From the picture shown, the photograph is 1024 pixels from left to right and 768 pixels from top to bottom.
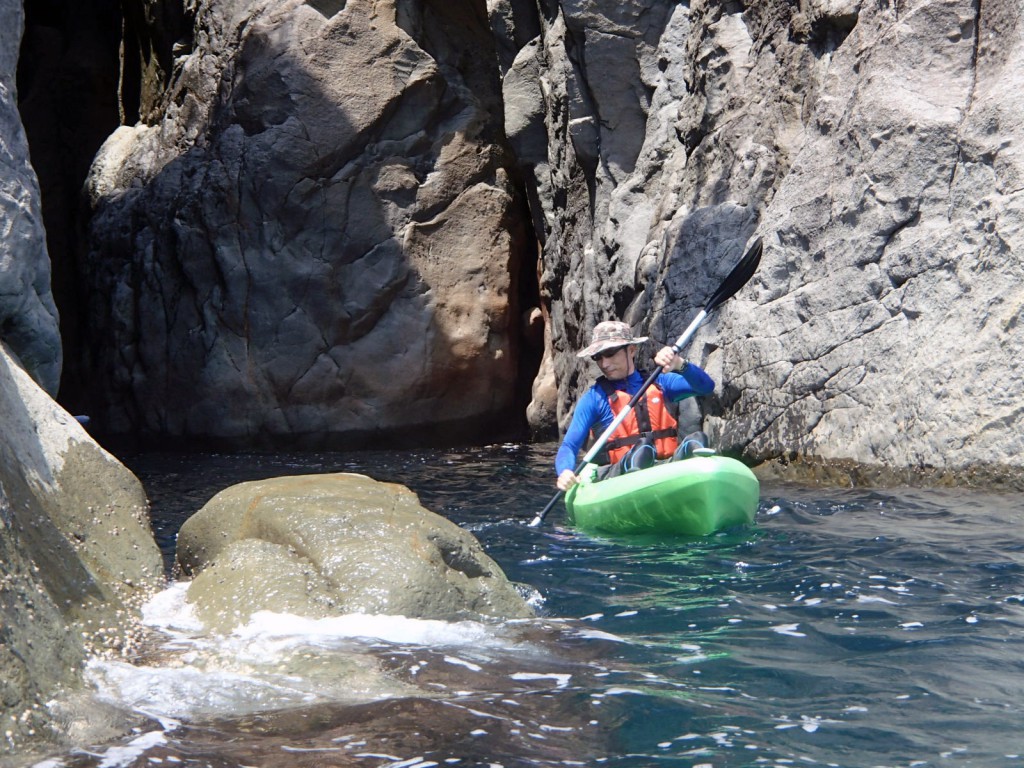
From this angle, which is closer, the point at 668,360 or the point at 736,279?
the point at 668,360

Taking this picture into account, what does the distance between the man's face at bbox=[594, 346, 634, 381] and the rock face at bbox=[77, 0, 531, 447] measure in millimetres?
6456

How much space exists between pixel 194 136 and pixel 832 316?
374 inches

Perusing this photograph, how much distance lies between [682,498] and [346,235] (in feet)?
28.1

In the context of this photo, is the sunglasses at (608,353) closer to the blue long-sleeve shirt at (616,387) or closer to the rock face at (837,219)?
the blue long-sleeve shirt at (616,387)

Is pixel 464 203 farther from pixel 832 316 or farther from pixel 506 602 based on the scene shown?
pixel 506 602

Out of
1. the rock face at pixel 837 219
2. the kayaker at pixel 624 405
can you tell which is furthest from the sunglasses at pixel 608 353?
the rock face at pixel 837 219

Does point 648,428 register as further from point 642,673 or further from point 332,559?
point 642,673

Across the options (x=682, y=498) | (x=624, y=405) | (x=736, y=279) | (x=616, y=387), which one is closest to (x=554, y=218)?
(x=736, y=279)

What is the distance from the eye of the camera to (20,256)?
16.9 ft

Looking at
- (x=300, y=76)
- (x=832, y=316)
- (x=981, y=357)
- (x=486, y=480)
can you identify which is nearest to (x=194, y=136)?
(x=300, y=76)

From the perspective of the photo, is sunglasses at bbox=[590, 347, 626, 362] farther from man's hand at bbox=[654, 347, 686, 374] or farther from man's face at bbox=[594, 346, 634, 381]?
man's hand at bbox=[654, 347, 686, 374]

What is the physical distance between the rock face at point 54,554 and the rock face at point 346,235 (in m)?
8.84

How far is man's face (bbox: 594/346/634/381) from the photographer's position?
716 cm

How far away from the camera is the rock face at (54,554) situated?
2.98 meters
